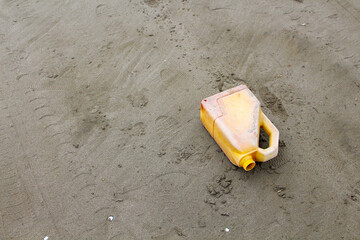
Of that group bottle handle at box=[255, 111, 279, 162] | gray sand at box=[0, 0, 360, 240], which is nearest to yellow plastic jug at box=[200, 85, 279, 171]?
bottle handle at box=[255, 111, 279, 162]

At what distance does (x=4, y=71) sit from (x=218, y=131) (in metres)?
2.54

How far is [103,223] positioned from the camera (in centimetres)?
236

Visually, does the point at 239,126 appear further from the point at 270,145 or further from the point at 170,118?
the point at 170,118

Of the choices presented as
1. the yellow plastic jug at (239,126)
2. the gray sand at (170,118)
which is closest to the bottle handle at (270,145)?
the yellow plastic jug at (239,126)

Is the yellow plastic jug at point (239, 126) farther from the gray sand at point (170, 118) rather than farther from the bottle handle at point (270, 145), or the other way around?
the gray sand at point (170, 118)

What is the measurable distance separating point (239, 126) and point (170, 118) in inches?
28.8

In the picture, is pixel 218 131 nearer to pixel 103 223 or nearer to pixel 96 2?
pixel 103 223

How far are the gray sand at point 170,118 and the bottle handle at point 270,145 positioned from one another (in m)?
0.17

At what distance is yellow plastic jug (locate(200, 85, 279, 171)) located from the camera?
2.36 metres

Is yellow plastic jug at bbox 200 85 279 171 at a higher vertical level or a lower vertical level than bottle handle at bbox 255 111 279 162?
higher

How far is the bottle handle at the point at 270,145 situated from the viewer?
237 cm

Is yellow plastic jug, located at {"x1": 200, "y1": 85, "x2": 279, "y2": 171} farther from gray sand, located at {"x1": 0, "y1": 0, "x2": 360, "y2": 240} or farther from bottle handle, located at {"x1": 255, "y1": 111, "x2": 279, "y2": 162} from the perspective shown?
gray sand, located at {"x1": 0, "y1": 0, "x2": 360, "y2": 240}

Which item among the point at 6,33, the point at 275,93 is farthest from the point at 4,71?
the point at 275,93

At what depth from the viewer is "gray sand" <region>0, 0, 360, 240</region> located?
7.73 feet
